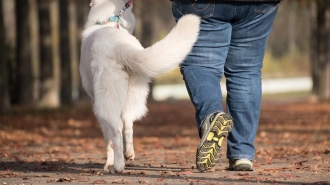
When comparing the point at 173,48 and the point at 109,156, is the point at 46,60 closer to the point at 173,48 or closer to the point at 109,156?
the point at 109,156

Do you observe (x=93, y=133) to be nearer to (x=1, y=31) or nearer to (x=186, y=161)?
(x=1, y=31)

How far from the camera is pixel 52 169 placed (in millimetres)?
7195

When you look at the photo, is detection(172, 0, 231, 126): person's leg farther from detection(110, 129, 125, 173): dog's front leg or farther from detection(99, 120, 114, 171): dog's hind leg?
detection(99, 120, 114, 171): dog's hind leg

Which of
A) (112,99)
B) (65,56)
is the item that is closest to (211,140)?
(112,99)

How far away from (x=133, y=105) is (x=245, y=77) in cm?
106

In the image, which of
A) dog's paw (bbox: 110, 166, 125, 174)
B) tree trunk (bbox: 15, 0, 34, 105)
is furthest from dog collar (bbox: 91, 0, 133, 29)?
tree trunk (bbox: 15, 0, 34, 105)

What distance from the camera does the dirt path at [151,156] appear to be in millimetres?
6066

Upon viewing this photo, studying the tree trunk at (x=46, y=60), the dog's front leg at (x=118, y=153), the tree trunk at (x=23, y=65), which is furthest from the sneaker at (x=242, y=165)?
the tree trunk at (x=46, y=60)

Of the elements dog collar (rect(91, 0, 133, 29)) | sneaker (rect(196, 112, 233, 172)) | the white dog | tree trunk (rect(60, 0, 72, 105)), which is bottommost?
tree trunk (rect(60, 0, 72, 105))

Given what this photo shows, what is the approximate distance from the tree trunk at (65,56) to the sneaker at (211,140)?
2223 cm

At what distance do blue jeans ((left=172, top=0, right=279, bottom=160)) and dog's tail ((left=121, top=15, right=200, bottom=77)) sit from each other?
33 cm

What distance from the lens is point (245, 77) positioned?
21.6 ft

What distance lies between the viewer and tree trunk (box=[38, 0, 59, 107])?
25359 millimetres

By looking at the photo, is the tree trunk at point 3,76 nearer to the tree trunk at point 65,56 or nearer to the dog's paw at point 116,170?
the tree trunk at point 65,56
